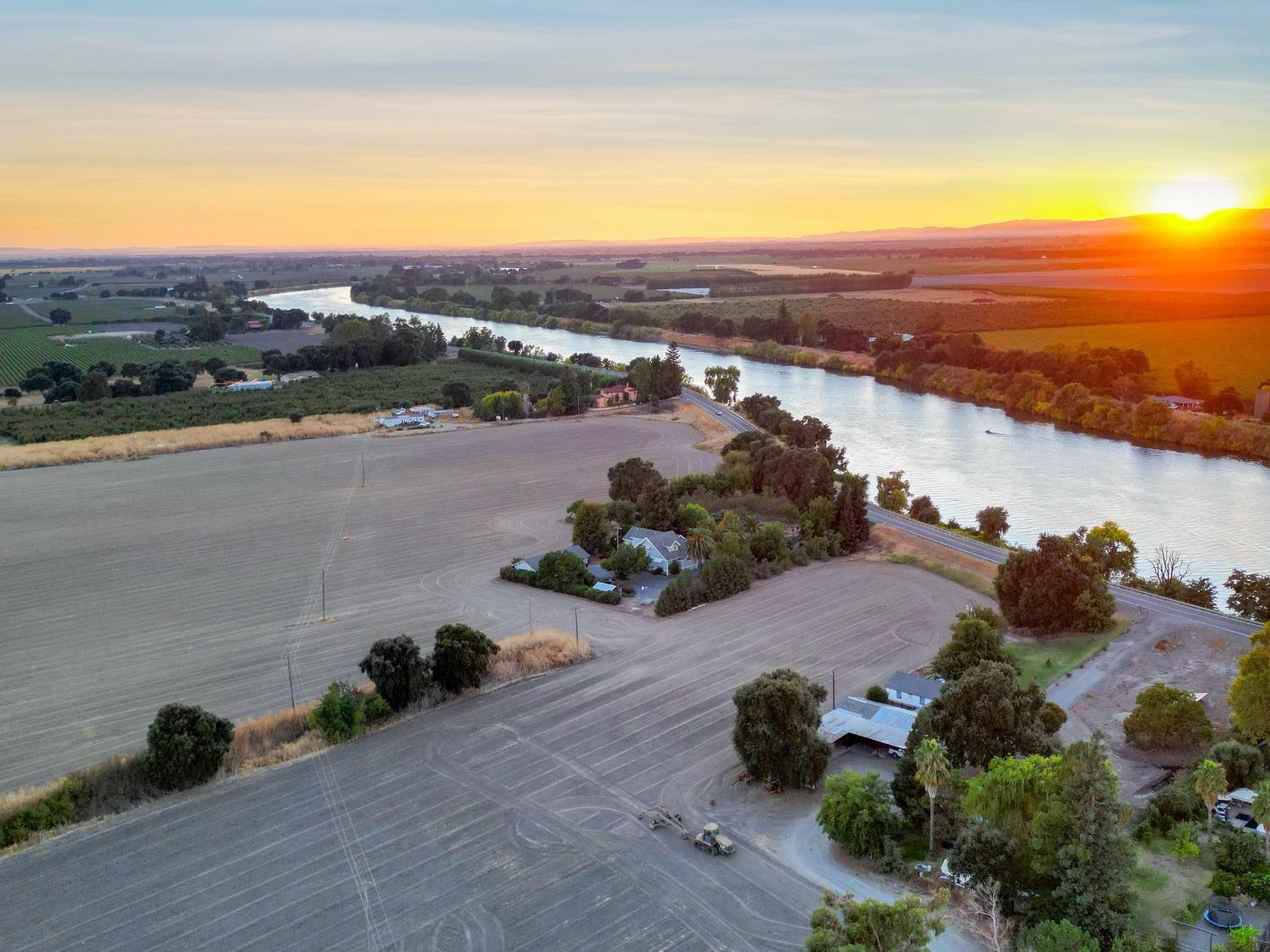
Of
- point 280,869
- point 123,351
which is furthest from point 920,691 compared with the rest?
point 123,351

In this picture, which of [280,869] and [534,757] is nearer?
[280,869]

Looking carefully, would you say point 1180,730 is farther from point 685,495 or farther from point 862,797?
point 685,495

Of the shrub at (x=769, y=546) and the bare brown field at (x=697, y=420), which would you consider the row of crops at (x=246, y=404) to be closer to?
the bare brown field at (x=697, y=420)

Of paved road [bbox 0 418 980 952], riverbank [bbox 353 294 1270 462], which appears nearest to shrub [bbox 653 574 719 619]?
paved road [bbox 0 418 980 952]

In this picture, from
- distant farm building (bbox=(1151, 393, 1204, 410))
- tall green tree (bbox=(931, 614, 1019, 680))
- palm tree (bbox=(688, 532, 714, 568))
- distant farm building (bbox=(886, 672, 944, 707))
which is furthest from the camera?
distant farm building (bbox=(1151, 393, 1204, 410))

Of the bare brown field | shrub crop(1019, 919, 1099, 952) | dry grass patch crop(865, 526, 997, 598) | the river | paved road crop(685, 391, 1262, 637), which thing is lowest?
the river

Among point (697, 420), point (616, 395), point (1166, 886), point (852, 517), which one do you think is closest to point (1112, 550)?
point (852, 517)

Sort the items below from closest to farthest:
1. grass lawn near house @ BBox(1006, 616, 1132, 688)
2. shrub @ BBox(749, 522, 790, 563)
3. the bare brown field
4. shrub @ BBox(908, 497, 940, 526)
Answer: grass lawn near house @ BBox(1006, 616, 1132, 688)
shrub @ BBox(749, 522, 790, 563)
shrub @ BBox(908, 497, 940, 526)
the bare brown field

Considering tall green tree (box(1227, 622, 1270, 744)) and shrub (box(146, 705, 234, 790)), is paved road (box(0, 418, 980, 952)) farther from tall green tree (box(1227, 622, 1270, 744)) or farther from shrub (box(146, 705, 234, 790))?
tall green tree (box(1227, 622, 1270, 744))
